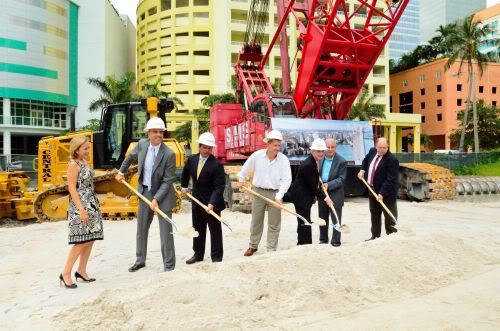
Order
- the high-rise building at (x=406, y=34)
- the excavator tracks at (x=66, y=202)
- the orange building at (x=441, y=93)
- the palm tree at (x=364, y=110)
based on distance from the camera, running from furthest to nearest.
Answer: the high-rise building at (x=406, y=34), the orange building at (x=441, y=93), the palm tree at (x=364, y=110), the excavator tracks at (x=66, y=202)

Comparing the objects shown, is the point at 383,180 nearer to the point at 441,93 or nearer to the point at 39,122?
the point at 39,122

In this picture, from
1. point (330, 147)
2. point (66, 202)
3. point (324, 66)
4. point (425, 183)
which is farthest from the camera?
point (425, 183)

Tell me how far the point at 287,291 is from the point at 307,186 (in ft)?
8.15

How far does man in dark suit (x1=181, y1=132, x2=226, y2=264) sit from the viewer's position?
600 cm

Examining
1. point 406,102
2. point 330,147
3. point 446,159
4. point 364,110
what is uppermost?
point 406,102

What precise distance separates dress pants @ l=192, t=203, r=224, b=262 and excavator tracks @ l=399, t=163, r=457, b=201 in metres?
9.75

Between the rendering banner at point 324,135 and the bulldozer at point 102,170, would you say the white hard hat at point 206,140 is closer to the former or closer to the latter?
the bulldozer at point 102,170

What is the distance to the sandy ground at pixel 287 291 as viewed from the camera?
4086 mm

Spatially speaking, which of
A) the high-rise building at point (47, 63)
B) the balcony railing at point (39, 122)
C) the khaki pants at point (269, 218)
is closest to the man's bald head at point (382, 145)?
the khaki pants at point (269, 218)

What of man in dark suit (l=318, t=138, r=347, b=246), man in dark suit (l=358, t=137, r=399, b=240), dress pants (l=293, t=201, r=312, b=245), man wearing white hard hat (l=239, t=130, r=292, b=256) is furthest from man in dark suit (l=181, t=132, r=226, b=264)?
man in dark suit (l=358, t=137, r=399, b=240)

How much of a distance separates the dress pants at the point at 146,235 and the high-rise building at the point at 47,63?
4223 centimetres

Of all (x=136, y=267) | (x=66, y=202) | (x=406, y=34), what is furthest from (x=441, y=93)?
(x=406, y=34)

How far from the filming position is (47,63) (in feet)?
162

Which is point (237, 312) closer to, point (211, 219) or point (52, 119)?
point (211, 219)
